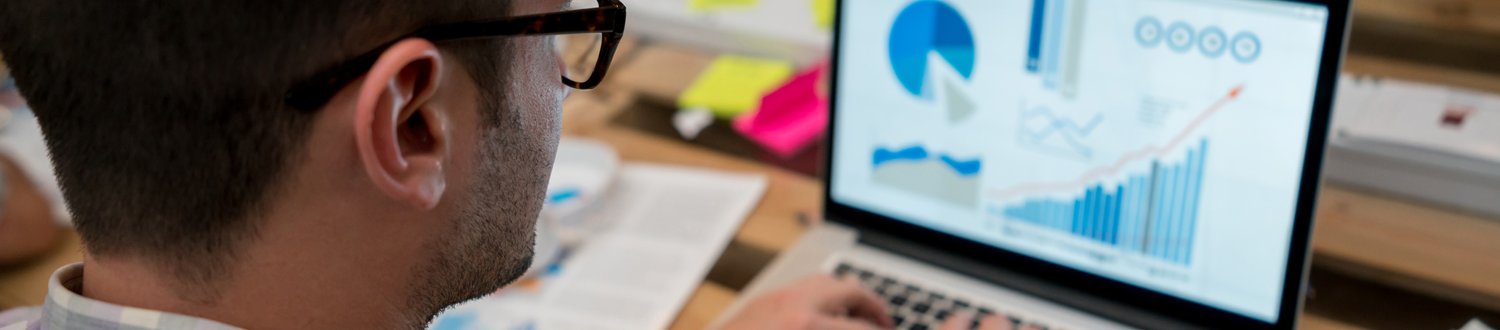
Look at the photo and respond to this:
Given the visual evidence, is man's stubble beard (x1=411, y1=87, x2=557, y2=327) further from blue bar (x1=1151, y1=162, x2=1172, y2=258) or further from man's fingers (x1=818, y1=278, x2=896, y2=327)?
blue bar (x1=1151, y1=162, x2=1172, y2=258)

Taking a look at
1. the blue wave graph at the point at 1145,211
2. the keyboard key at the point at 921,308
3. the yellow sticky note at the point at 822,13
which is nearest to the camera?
the blue wave graph at the point at 1145,211

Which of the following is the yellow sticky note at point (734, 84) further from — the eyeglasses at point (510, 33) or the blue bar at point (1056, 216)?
the eyeglasses at point (510, 33)

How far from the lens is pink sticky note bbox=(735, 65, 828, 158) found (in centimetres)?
137

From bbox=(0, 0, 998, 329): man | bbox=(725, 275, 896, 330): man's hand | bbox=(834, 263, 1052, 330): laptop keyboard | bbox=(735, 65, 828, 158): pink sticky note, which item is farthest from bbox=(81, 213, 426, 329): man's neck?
bbox=(735, 65, 828, 158): pink sticky note

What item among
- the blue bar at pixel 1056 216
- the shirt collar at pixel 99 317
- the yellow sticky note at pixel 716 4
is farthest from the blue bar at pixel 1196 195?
the yellow sticky note at pixel 716 4

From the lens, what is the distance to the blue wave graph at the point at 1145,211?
2.98ft

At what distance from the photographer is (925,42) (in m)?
0.99

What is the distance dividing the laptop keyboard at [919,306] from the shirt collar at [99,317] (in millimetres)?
562

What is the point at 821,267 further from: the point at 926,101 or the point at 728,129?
the point at 728,129

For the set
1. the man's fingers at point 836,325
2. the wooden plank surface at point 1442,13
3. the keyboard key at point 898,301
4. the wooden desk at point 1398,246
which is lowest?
the keyboard key at point 898,301

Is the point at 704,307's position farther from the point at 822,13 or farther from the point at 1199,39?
the point at 822,13

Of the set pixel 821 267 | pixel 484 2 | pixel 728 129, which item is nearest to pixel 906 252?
pixel 821 267

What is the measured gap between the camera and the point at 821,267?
3.59 feet

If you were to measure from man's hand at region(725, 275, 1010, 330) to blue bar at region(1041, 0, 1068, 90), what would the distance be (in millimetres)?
198
